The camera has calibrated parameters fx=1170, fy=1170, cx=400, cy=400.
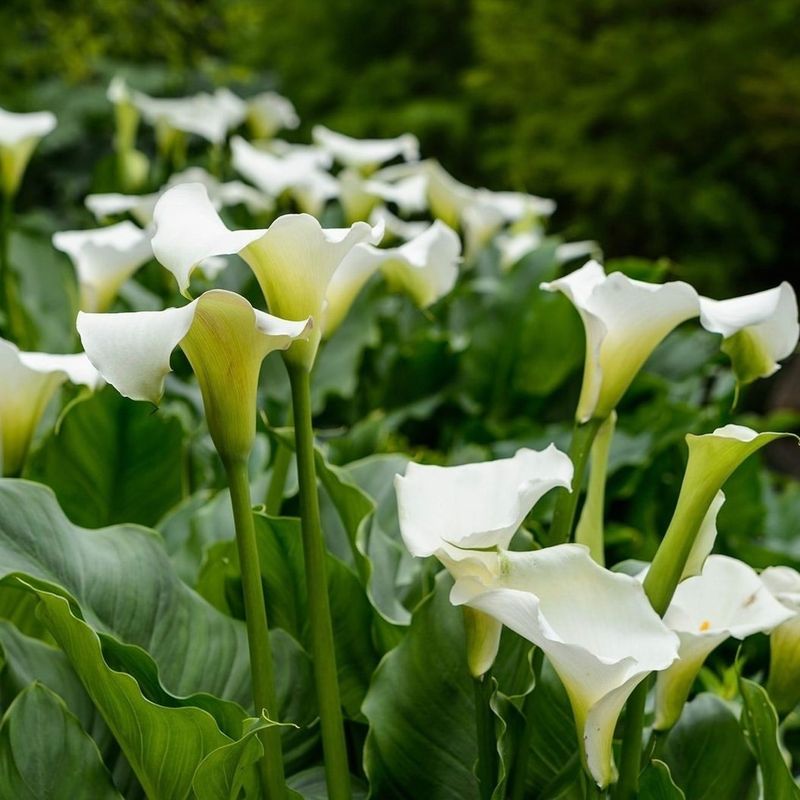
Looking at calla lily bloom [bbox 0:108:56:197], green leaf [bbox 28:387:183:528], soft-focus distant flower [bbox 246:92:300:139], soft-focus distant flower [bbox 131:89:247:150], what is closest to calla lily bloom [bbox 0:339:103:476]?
green leaf [bbox 28:387:183:528]

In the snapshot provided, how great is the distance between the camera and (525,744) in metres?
0.69

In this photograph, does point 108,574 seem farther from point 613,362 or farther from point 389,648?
point 613,362

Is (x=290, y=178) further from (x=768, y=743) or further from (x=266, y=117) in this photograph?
(x=768, y=743)

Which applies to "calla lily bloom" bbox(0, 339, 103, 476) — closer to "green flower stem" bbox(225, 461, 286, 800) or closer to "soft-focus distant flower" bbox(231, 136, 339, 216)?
"green flower stem" bbox(225, 461, 286, 800)

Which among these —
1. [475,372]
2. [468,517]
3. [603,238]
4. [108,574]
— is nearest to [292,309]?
[468,517]

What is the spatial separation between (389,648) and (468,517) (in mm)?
202

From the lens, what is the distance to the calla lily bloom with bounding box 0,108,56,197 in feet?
4.91

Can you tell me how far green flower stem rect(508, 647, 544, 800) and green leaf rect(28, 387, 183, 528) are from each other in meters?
0.45

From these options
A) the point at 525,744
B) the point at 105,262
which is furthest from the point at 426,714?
the point at 105,262

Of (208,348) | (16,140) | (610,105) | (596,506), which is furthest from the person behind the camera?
(610,105)

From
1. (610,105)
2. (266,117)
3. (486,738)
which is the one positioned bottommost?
(610,105)

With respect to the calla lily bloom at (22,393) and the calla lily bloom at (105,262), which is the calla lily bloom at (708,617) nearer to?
the calla lily bloom at (22,393)

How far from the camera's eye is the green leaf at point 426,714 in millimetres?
749

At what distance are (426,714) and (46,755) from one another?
0.24m
